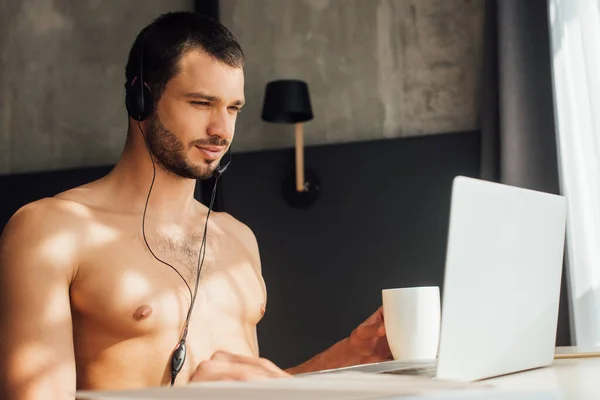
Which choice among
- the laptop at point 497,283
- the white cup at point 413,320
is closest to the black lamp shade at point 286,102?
the white cup at point 413,320

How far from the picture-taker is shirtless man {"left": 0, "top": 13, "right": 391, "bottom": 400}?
1.28m

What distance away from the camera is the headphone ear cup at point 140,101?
1.60m

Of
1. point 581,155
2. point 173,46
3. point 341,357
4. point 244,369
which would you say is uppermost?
point 173,46

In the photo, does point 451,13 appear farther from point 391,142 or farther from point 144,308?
point 144,308

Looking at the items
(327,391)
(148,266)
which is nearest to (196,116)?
(148,266)

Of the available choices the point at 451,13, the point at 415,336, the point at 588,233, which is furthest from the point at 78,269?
the point at 451,13

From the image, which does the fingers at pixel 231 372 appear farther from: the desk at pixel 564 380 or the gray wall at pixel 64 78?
the gray wall at pixel 64 78

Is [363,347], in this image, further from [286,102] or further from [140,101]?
[286,102]

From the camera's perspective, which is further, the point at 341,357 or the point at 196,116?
the point at 196,116

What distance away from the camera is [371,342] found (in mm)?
1383

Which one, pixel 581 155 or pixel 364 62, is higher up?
pixel 364 62

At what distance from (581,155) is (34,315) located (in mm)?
1994

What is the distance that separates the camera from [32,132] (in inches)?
154

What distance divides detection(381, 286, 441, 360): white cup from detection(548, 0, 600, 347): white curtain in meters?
1.48
